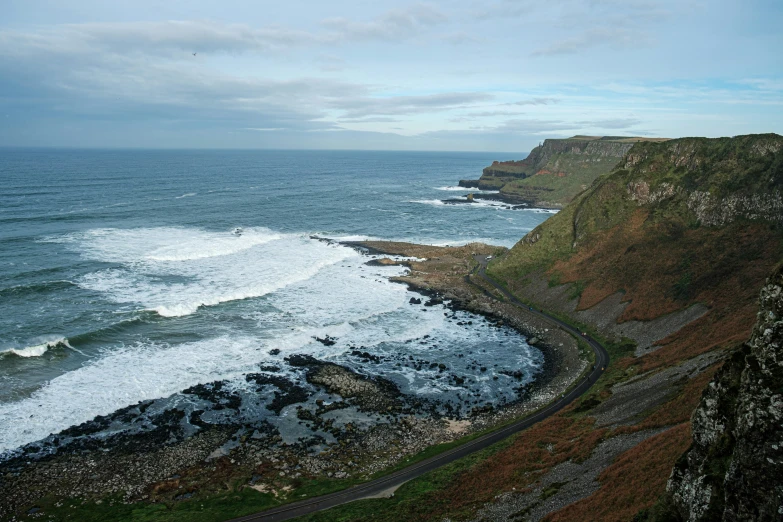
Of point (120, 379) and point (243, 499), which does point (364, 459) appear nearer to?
point (243, 499)

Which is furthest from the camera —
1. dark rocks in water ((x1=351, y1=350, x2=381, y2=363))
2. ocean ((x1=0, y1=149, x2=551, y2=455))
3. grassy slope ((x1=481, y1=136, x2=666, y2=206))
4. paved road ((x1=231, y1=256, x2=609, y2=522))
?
grassy slope ((x1=481, y1=136, x2=666, y2=206))

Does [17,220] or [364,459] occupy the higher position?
[17,220]

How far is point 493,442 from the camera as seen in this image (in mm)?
39188

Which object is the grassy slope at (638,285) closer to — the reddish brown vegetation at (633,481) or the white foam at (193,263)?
the reddish brown vegetation at (633,481)

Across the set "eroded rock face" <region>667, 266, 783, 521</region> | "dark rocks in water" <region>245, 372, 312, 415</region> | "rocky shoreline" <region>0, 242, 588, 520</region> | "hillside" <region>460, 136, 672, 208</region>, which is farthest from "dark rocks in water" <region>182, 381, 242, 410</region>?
"hillside" <region>460, 136, 672, 208</region>

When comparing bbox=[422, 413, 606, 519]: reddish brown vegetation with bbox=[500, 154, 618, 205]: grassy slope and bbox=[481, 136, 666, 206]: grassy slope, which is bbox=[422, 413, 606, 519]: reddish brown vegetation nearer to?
→ bbox=[481, 136, 666, 206]: grassy slope

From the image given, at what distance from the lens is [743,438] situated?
14.8 meters

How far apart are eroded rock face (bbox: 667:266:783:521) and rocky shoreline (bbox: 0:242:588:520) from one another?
23.7 m

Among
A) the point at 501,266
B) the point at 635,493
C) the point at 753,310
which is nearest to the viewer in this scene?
the point at 635,493

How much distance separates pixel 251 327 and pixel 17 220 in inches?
3151

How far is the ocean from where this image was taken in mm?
47719

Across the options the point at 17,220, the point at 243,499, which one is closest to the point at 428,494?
the point at 243,499

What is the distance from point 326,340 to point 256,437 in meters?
19.8

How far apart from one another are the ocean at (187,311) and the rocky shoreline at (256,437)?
188 centimetres
